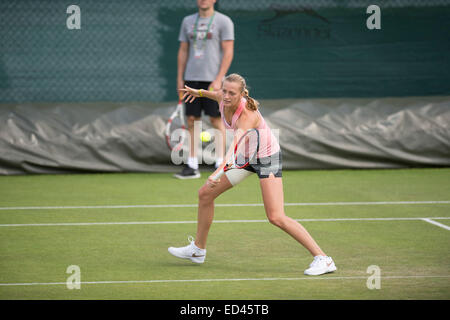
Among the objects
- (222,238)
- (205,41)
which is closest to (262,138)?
(222,238)

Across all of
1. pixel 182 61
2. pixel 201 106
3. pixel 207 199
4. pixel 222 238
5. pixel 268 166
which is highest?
pixel 182 61

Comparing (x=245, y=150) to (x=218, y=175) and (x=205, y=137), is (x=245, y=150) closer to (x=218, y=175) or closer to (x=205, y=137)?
(x=218, y=175)

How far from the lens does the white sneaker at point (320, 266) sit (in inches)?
201

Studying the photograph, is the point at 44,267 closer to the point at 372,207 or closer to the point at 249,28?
the point at 372,207

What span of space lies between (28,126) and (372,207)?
4.88 m

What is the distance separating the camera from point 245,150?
5215mm

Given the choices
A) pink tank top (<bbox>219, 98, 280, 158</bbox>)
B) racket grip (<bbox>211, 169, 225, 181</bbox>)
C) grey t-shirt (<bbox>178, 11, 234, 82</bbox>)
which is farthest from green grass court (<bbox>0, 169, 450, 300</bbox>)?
grey t-shirt (<bbox>178, 11, 234, 82</bbox>)

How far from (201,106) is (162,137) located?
892 millimetres

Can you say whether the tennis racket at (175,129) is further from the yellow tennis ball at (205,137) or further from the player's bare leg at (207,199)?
the player's bare leg at (207,199)

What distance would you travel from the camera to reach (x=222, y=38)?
9523 millimetres

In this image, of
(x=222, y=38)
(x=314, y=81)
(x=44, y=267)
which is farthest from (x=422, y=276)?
(x=314, y=81)

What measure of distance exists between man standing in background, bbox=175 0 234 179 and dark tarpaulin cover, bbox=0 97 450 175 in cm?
60

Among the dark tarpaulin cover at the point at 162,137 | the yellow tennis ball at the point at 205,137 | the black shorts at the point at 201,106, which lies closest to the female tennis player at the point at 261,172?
the black shorts at the point at 201,106

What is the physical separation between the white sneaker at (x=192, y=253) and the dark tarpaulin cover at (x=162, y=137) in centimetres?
468
